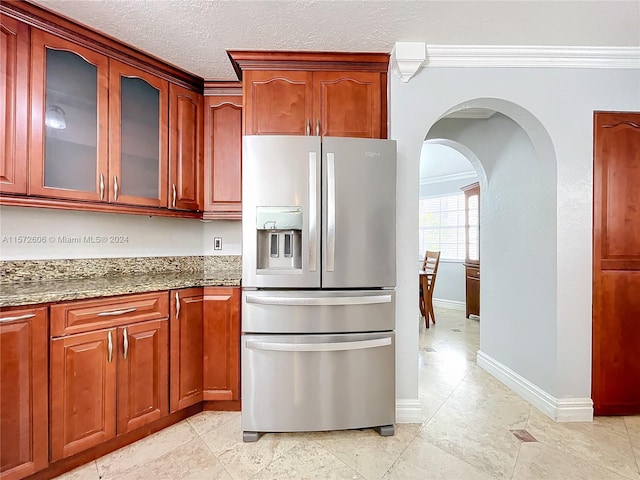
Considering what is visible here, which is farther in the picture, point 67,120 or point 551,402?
point 551,402

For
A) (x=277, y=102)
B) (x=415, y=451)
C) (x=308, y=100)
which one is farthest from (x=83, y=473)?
(x=308, y=100)

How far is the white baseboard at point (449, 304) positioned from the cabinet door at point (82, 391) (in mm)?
5459

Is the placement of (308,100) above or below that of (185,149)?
above

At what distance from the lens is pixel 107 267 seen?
7.25 ft

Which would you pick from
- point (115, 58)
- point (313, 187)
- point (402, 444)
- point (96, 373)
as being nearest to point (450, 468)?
point (402, 444)

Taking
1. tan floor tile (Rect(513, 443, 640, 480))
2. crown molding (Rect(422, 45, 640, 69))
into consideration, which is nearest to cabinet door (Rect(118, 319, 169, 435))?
tan floor tile (Rect(513, 443, 640, 480))

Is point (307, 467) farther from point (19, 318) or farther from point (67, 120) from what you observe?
point (67, 120)

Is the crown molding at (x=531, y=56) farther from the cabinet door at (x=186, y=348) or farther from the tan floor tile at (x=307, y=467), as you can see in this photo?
the tan floor tile at (x=307, y=467)

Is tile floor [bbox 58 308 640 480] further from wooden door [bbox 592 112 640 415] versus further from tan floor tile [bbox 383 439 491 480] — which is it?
wooden door [bbox 592 112 640 415]

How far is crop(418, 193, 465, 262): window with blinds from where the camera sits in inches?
228

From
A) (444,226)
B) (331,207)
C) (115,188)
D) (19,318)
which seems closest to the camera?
(19,318)

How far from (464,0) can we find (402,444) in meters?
2.51

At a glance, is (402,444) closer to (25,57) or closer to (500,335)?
(500,335)

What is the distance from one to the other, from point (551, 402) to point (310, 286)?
189 cm
